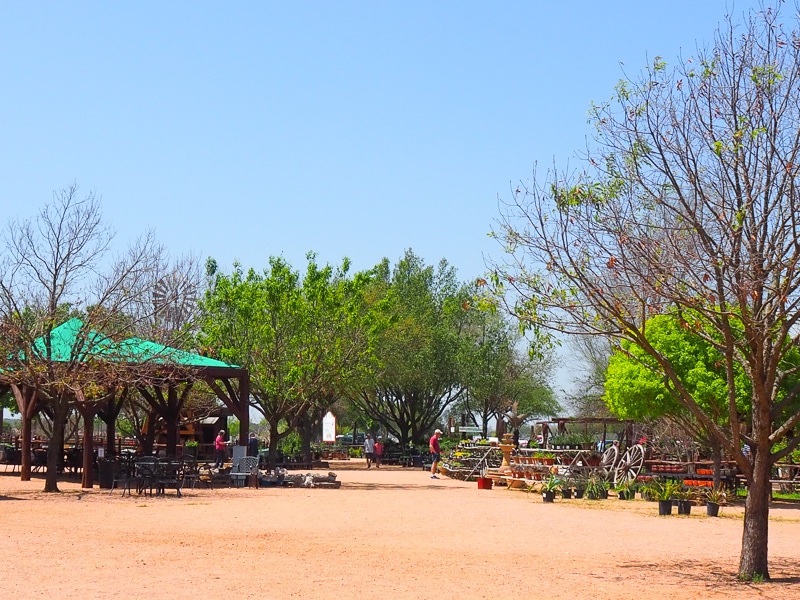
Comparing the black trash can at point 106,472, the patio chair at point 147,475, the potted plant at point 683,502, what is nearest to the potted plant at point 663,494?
the potted plant at point 683,502

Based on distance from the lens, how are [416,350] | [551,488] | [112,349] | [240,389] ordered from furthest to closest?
[416,350] → [240,389] → [551,488] → [112,349]

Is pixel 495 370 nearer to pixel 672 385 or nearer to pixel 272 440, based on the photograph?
pixel 272 440

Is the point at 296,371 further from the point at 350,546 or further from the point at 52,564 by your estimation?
the point at 52,564

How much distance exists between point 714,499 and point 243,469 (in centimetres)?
1150

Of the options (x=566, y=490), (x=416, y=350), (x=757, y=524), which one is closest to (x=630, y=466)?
(x=566, y=490)

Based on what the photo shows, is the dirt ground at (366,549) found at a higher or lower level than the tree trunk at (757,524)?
lower

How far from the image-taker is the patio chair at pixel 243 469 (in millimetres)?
25516

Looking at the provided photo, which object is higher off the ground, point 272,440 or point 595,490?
point 272,440

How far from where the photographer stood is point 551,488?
2294 centimetres

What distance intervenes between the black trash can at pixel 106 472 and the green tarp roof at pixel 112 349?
8.72 feet

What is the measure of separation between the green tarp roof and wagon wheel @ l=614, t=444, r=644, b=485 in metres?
10.5

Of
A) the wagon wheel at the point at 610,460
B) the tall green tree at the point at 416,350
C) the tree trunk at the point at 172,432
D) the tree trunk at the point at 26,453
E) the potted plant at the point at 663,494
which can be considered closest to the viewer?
the potted plant at the point at 663,494

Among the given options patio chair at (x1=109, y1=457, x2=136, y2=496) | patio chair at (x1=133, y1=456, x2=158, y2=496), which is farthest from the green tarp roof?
patio chair at (x1=109, y1=457, x2=136, y2=496)

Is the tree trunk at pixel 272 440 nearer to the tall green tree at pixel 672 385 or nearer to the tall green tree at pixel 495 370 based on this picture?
the tall green tree at pixel 672 385
